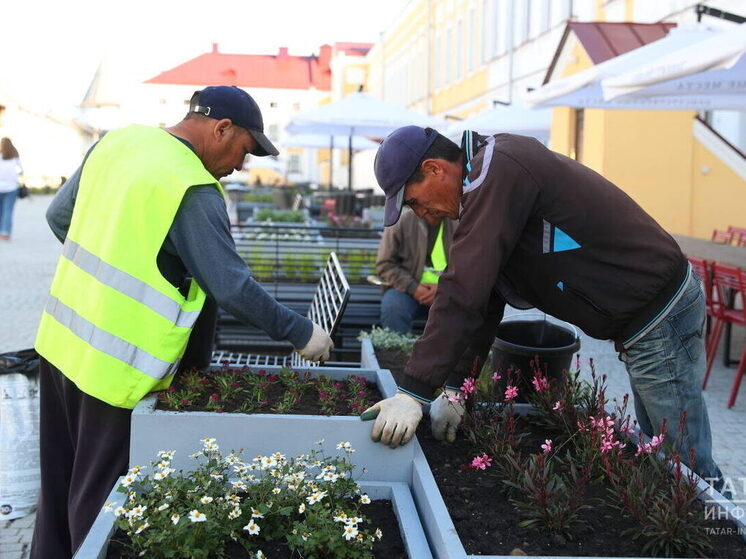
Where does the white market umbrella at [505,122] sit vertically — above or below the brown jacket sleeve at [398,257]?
above

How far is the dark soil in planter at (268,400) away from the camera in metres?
2.79

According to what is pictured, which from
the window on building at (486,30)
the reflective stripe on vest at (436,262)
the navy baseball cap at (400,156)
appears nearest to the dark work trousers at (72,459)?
the navy baseball cap at (400,156)

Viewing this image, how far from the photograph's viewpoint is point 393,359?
4.89 m

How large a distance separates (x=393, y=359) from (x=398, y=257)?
58.5 inches

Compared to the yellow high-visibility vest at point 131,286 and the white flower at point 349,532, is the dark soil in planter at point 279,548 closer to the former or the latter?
the white flower at point 349,532

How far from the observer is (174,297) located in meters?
2.82

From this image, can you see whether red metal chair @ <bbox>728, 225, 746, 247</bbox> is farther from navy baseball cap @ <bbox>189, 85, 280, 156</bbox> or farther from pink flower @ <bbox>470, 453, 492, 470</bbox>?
pink flower @ <bbox>470, 453, 492, 470</bbox>

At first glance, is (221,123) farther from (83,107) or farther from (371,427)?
(83,107)

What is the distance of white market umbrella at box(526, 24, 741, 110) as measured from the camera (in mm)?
7793

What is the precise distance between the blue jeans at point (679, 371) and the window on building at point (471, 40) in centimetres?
2590

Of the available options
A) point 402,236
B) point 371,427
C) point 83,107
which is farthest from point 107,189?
point 83,107

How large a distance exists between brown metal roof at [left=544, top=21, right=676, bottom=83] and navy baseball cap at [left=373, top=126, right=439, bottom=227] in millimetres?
10633

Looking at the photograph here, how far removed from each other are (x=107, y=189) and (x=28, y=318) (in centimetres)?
687

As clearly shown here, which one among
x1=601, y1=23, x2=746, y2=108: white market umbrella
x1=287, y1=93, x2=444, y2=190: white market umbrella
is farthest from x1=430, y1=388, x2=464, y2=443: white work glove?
x1=287, y1=93, x2=444, y2=190: white market umbrella
